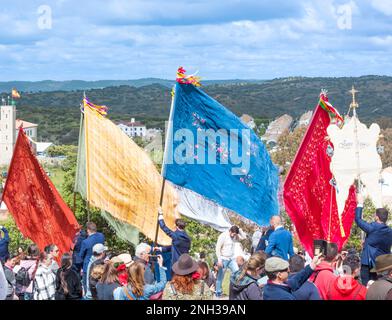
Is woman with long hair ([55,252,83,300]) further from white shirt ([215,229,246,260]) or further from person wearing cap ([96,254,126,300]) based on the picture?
white shirt ([215,229,246,260])

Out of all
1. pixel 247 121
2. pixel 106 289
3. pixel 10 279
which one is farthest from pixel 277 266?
pixel 247 121

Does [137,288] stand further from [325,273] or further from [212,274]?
[212,274]

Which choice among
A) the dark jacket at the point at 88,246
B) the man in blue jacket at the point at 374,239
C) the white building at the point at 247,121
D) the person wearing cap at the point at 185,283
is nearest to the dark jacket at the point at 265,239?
the man in blue jacket at the point at 374,239

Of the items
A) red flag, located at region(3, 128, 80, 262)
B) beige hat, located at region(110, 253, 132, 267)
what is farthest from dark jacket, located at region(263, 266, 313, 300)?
red flag, located at region(3, 128, 80, 262)

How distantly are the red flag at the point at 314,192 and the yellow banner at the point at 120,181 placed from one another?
93.3 inches

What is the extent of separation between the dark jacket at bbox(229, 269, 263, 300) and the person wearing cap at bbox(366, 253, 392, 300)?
1083 mm

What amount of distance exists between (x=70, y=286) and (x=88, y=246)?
265 centimetres

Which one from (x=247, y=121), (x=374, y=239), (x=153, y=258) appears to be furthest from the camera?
(x=247, y=121)

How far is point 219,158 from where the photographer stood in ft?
46.9

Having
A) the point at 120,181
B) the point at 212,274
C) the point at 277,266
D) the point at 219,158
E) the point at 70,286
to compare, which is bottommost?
the point at 212,274

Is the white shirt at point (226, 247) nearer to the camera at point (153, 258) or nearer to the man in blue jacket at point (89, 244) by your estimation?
the camera at point (153, 258)

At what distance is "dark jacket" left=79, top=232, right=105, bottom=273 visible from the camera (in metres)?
13.1

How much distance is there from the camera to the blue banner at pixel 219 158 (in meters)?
14.0
